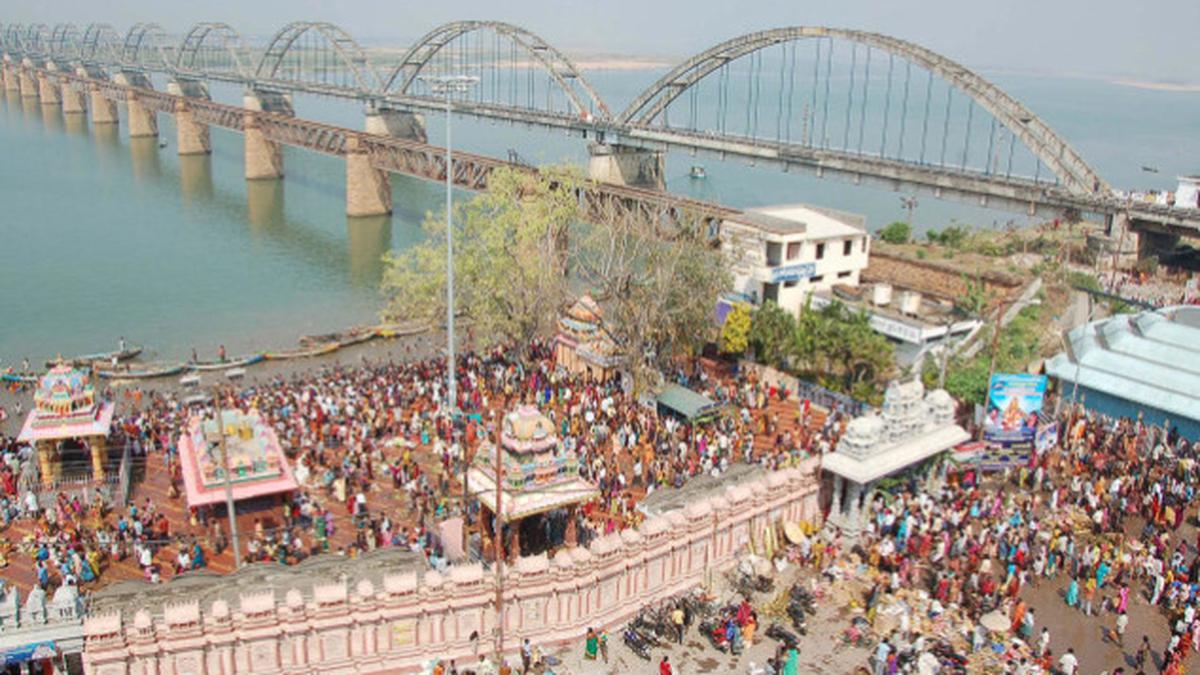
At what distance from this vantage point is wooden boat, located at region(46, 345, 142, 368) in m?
39.8

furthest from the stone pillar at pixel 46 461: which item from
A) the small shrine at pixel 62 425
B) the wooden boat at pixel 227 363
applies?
the wooden boat at pixel 227 363

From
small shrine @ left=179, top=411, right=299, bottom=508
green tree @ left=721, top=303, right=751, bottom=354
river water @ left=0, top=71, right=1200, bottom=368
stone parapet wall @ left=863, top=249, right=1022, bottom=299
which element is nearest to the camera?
small shrine @ left=179, top=411, right=299, bottom=508

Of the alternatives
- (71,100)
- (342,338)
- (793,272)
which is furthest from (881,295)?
(71,100)

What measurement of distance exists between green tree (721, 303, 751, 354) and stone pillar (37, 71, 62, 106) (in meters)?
160

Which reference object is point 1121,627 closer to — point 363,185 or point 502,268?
point 502,268

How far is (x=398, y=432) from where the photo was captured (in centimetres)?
2841

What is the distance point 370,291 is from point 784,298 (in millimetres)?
25842

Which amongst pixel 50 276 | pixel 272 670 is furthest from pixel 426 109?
pixel 272 670

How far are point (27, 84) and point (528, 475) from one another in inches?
7324

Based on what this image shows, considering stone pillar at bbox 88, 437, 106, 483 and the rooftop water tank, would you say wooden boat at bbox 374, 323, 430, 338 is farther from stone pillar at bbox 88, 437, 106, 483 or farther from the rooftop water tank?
the rooftop water tank

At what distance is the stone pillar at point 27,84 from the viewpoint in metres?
169

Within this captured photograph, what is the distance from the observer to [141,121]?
119875 mm

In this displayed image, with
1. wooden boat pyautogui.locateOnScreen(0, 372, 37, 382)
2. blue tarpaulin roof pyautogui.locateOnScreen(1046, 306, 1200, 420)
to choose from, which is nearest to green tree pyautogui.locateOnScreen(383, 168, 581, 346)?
wooden boat pyautogui.locateOnScreen(0, 372, 37, 382)

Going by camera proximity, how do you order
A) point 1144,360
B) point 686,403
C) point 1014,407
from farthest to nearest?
point 1144,360, point 686,403, point 1014,407
